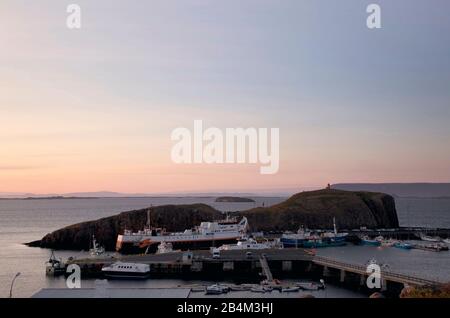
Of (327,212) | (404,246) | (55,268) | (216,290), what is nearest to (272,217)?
(327,212)

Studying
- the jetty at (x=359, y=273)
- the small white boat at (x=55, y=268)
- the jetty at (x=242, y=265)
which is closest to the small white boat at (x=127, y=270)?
the jetty at (x=242, y=265)

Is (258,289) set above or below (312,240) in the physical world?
above

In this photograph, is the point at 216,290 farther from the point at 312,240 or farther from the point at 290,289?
the point at 312,240

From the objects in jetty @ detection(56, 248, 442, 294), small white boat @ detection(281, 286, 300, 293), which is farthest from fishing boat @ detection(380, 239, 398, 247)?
small white boat @ detection(281, 286, 300, 293)

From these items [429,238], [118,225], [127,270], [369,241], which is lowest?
[429,238]
